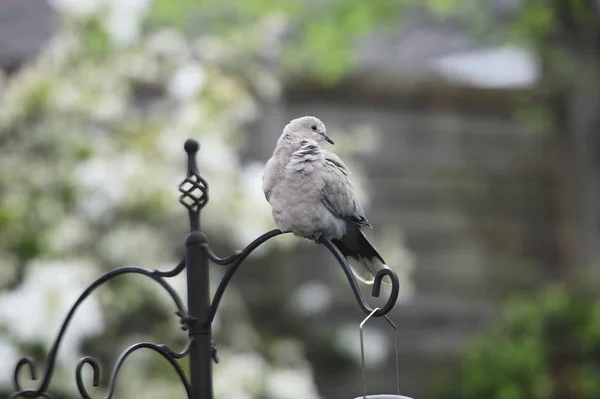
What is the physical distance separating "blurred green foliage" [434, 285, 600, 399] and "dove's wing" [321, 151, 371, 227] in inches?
113

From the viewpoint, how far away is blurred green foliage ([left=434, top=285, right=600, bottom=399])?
172 inches

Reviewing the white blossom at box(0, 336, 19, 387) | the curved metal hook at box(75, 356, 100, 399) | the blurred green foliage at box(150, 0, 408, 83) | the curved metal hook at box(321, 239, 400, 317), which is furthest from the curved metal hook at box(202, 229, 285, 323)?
the blurred green foliage at box(150, 0, 408, 83)

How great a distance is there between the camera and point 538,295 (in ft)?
15.9

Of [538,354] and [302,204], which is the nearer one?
[302,204]

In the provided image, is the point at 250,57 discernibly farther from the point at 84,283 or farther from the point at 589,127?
the point at 589,127

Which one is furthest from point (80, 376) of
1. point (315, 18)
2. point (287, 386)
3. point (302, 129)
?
point (315, 18)

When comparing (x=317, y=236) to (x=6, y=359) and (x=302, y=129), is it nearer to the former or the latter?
(x=302, y=129)

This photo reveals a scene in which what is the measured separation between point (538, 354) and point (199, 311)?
10.1 feet

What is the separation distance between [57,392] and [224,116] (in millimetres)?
1143

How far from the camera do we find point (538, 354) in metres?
4.41

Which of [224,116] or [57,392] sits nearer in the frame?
[57,392]

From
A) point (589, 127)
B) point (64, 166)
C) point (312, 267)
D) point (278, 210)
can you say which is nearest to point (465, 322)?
point (312, 267)

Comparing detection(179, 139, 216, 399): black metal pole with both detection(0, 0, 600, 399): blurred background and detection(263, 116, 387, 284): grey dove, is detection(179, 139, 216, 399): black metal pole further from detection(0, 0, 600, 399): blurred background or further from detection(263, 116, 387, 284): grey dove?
detection(0, 0, 600, 399): blurred background

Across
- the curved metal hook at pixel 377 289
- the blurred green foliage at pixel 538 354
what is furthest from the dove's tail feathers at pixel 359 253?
the blurred green foliage at pixel 538 354
